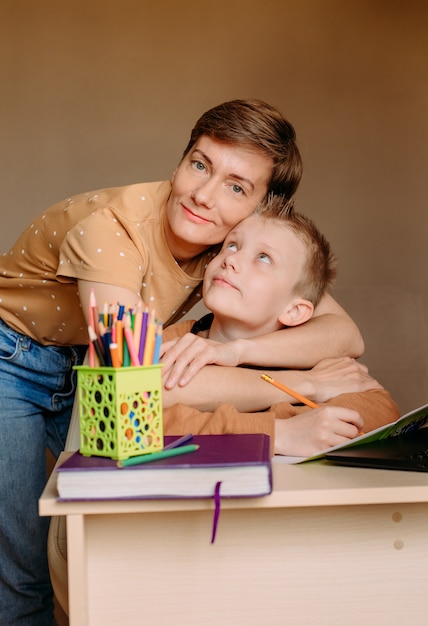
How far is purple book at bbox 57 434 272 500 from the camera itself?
77cm

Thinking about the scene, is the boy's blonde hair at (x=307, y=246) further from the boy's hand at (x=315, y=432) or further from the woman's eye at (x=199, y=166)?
the boy's hand at (x=315, y=432)

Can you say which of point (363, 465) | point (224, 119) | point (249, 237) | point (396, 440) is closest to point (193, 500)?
point (363, 465)

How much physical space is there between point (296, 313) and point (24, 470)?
70 centimetres

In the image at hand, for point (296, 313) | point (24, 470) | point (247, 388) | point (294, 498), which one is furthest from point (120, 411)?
point (24, 470)

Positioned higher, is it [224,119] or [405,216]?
[224,119]

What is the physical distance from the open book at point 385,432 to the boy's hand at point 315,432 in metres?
Result: 0.02

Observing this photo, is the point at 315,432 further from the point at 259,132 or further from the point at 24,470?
the point at 24,470

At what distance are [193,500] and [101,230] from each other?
696 millimetres

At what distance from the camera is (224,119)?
1.44 m

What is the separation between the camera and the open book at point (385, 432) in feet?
3.01

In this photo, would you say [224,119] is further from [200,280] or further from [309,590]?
[309,590]

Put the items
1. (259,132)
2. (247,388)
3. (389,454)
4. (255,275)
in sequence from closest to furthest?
(389,454)
(247,388)
(255,275)
(259,132)

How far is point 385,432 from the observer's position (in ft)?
3.22

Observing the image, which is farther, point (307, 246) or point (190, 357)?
point (307, 246)
